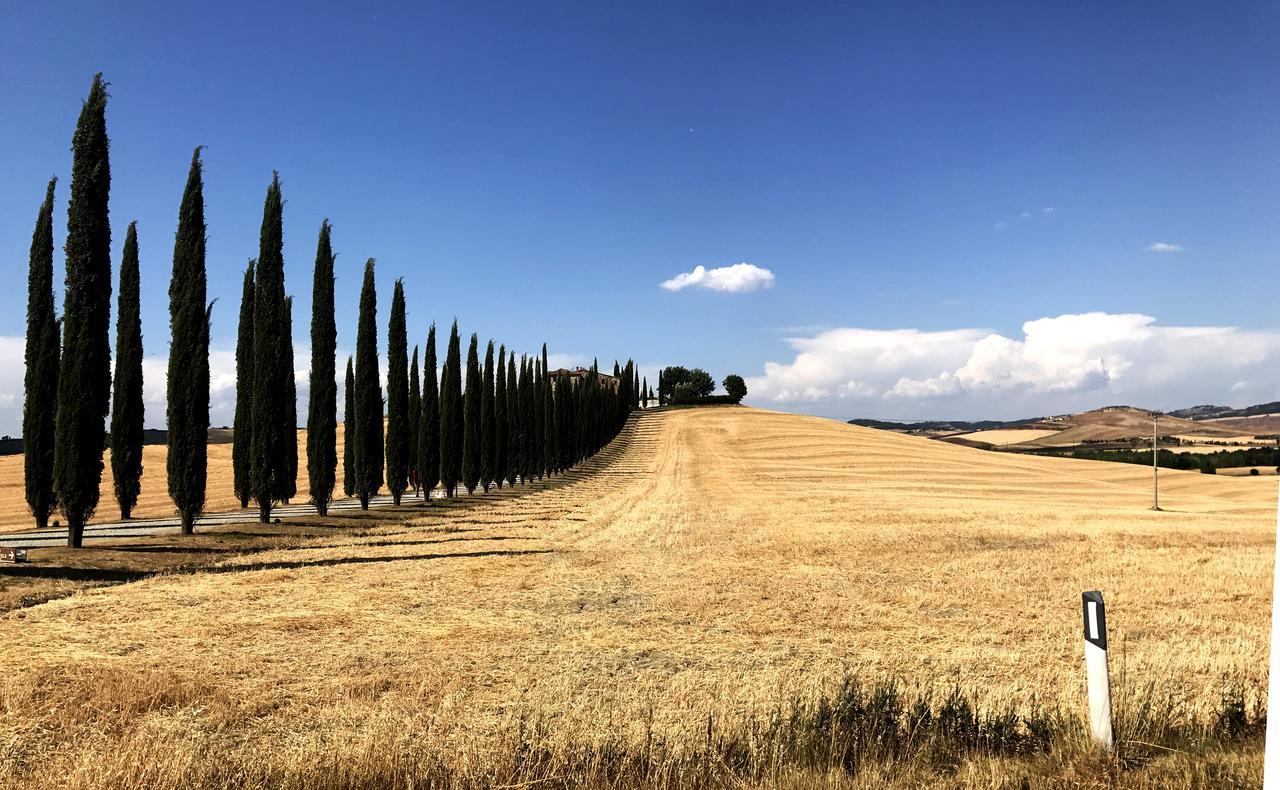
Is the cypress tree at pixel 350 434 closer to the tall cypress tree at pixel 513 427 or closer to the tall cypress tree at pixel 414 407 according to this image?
the tall cypress tree at pixel 414 407

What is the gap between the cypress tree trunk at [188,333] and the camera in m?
21.8

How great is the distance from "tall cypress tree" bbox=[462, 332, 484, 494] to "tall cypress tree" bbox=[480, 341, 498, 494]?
0.37 metres

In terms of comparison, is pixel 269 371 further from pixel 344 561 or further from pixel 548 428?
pixel 548 428

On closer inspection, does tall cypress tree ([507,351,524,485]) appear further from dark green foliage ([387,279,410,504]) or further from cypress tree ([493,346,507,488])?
dark green foliage ([387,279,410,504])

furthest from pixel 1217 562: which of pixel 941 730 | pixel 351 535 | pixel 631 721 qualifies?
pixel 351 535

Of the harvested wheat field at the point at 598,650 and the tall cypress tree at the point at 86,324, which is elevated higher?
the tall cypress tree at the point at 86,324

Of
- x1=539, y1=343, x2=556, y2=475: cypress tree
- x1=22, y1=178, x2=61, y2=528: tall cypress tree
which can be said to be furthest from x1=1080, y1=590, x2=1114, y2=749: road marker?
x1=539, y1=343, x2=556, y2=475: cypress tree

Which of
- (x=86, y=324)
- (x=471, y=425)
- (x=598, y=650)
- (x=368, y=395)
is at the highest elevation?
(x=86, y=324)

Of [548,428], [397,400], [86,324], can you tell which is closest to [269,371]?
[86,324]

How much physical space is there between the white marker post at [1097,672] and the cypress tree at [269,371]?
79.8 feet

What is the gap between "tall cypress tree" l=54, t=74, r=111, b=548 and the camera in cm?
1752

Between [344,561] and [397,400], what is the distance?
57.9 feet

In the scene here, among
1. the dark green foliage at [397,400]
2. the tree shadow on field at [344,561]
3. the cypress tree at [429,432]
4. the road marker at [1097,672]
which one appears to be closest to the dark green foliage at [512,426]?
the cypress tree at [429,432]

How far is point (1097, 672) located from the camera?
4922 mm
